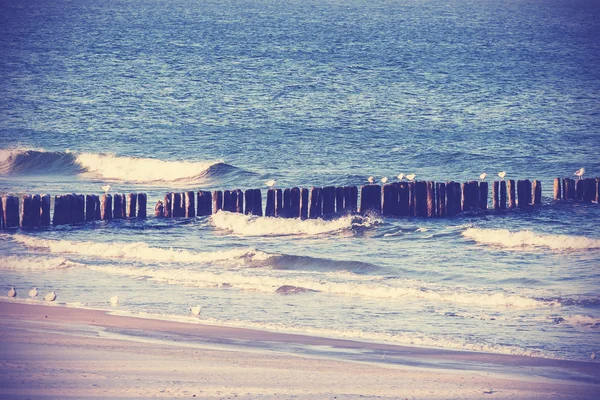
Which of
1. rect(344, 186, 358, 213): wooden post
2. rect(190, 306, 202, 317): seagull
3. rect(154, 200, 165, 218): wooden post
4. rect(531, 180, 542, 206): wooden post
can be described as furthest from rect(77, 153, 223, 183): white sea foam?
rect(190, 306, 202, 317): seagull

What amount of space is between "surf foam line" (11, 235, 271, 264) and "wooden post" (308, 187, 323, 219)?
3.65m

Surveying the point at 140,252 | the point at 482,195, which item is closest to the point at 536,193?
the point at 482,195

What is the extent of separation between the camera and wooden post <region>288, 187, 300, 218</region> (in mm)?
20797

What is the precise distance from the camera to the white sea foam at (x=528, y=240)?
59.0 ft

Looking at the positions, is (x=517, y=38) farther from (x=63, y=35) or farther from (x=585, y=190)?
(x=585, y=190)

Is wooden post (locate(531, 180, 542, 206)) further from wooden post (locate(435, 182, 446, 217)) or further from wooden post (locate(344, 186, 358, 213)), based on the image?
wooden post (locate(344, 186, 358, 213))

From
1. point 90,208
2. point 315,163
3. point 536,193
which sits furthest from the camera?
point 315,163

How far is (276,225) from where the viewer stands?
2023 centimetres

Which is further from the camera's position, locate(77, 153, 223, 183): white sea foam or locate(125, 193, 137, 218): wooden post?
locate(77, 153, 223, 183): white sea foam

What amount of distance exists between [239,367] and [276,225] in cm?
1085

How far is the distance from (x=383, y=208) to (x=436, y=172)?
8696mm

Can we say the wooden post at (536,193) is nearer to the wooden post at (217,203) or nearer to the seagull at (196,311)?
the wooden post at (217,203)

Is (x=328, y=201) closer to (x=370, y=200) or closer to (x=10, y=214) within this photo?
(x=370, y=200)

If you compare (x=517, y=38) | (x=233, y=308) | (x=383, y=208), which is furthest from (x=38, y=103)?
(x=517, y=38)
